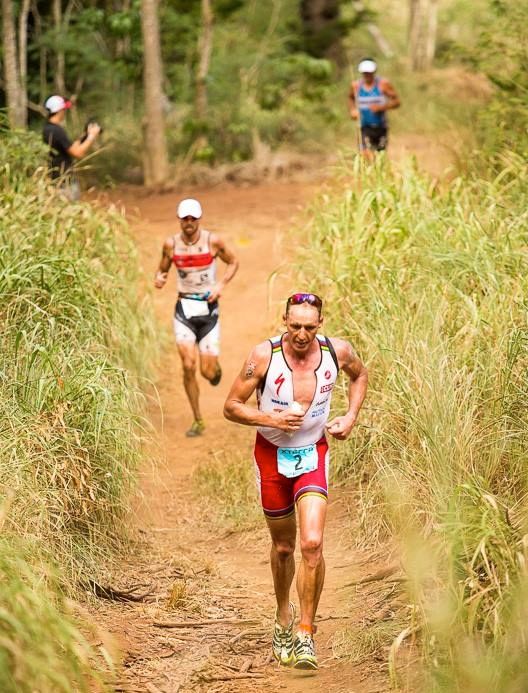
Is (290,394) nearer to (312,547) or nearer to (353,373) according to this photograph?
(353,373)

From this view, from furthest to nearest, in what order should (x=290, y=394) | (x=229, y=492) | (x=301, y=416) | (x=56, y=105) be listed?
(x=56, y=105)
(x=229, y=492)
(x=290, y=394)
(x=301, y=416)

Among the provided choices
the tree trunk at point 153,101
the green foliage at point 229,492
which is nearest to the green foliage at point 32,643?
the green foliage at point 229,492

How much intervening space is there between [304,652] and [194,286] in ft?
14.6

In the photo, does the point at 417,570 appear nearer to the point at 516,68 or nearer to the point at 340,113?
the point at 516,68

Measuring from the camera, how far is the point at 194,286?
30.9 ft

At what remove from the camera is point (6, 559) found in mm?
4840

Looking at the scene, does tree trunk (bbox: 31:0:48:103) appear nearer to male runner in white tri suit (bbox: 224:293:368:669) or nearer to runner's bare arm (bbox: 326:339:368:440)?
runner's bare arm (bbox: 326:339:368:440)

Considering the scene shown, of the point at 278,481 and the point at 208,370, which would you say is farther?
the point at 208,370

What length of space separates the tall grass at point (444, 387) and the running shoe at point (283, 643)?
737mm

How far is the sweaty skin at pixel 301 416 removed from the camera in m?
5.41

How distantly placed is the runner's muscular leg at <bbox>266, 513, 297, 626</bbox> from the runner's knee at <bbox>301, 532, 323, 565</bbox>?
31 cm

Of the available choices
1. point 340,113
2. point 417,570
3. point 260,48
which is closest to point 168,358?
point 417,570

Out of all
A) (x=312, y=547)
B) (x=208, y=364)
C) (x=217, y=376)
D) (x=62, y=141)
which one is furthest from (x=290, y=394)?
(x=62, y=141)

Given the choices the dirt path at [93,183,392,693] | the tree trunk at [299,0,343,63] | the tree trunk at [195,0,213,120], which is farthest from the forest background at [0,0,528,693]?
the tree trunk at [299,0,343,63]
